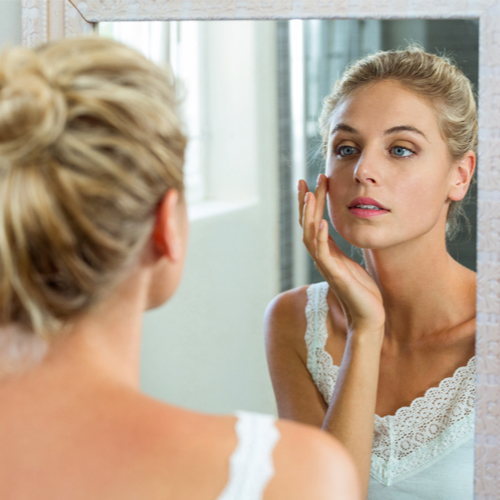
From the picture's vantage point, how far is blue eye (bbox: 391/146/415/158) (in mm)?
765

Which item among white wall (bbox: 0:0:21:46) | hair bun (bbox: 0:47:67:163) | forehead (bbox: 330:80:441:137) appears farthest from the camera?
white wall (bbox: 0:0:21:46)

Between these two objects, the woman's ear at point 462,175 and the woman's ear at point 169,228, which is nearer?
the woman's ear at point 169,228

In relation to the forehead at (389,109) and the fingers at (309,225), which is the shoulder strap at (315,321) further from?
the forehead at (389,109)

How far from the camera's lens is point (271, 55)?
2.67ft

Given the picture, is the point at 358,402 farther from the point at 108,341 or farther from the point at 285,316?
the point at 108,341

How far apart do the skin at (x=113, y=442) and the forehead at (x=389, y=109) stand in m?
0.38

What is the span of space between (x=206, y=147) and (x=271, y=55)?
158 millimetres

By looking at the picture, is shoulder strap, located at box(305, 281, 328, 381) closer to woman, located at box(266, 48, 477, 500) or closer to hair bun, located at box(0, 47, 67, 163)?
woman, located at box(266, 48, 477, 500)

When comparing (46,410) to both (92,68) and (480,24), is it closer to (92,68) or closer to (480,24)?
(92,68)

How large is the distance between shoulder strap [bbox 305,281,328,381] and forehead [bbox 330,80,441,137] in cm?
23

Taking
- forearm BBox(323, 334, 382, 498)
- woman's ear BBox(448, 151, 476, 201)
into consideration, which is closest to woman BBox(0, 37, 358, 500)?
forearm BBox(323, 334, 382, 498)

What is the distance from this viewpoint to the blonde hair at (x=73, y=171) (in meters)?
0.42

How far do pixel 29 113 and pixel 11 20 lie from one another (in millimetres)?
620

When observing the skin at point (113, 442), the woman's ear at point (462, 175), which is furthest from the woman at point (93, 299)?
the woman's ear at point (462, 175)
